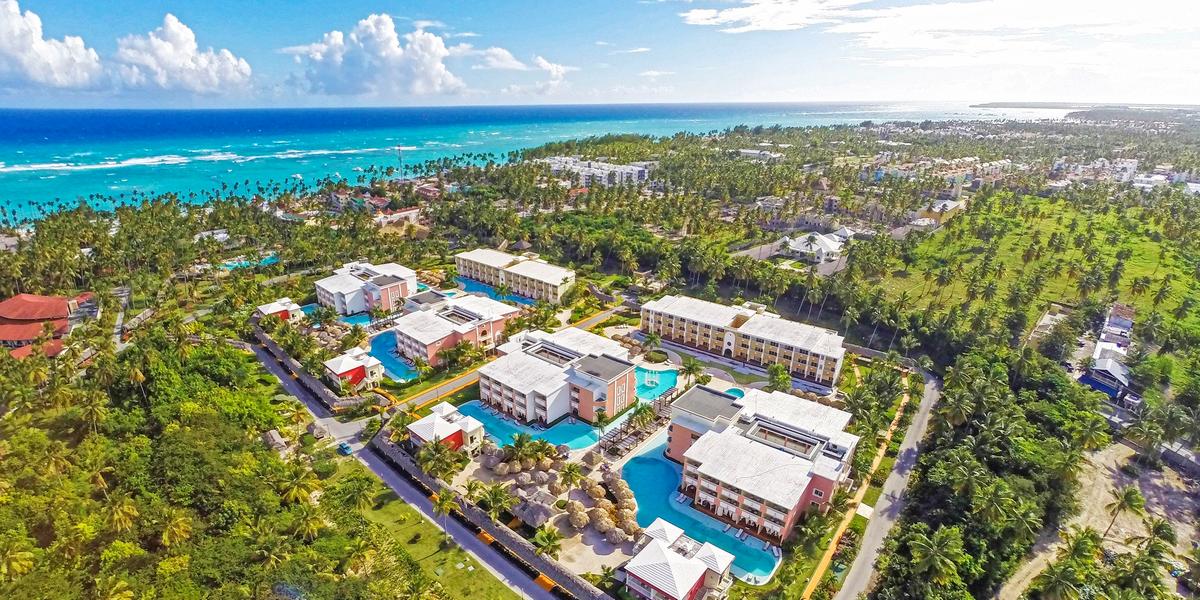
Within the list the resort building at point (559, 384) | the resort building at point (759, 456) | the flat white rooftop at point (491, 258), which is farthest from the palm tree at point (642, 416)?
the flat white rooftop at point (491, 258)

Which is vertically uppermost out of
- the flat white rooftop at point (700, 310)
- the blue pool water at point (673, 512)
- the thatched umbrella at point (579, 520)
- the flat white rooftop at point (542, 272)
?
the flat white rooftop at point (542, 272)

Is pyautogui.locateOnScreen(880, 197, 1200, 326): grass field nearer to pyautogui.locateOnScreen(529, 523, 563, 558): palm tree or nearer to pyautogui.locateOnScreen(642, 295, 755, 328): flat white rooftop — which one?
pyautogui.locateOnScreen(642, 295, 755, 328): flat white rooftop

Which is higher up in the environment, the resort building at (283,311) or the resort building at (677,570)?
the resort building at (283,311)

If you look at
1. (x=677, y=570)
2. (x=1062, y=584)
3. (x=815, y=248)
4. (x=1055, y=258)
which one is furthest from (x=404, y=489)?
(x=1055, y=258)

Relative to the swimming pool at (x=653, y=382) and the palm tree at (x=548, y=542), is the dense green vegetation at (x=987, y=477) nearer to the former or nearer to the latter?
the palm tree at (x=548, y=542)

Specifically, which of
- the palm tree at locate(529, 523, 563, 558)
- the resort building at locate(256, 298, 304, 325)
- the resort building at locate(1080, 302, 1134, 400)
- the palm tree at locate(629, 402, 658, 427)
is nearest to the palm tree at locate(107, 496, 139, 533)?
the palm tree at locate(529, 523, 563, 558)

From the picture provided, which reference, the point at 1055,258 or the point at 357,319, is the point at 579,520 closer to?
the point at 357,319
